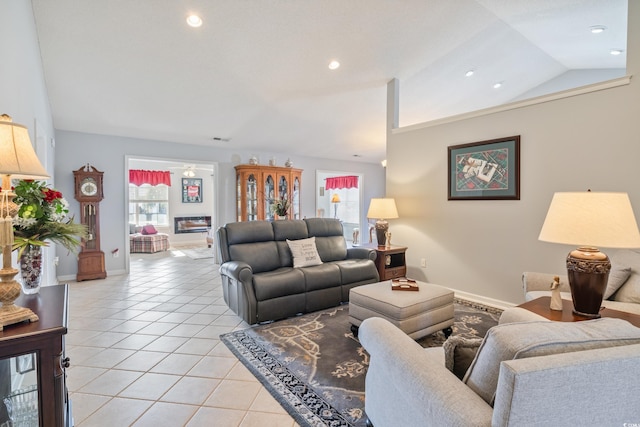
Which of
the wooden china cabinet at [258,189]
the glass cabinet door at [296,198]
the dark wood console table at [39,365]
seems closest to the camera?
the dark wood console table at [39,365]

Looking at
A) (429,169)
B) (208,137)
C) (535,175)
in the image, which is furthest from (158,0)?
(535,175)

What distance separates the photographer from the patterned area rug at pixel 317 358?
6.09 ft

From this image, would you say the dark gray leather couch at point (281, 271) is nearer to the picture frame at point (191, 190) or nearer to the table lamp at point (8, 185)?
the table lamp at point (8, 185)

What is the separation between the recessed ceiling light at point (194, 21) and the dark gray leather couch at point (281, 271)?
6.93ft

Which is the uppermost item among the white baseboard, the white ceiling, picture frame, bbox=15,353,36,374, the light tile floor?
the white ceiling

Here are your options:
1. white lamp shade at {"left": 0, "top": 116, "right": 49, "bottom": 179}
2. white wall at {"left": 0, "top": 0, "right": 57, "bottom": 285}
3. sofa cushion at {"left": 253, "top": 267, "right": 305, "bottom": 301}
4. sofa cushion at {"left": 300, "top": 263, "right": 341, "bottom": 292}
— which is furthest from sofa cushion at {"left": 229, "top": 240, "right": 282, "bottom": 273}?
white lamp shade at {"left": 0, "top": 116, "right": 49, "bottom": 179}

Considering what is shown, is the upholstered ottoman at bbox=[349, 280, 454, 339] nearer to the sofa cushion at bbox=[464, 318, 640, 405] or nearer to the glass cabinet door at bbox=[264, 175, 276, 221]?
the sofa cushion at bbox=[464, 318, 640, 405]

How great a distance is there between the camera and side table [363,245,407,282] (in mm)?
4117

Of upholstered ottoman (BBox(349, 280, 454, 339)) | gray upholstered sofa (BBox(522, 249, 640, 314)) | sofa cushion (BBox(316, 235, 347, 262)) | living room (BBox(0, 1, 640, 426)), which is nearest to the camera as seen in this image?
gray upholstered sofa (BBox(522, 249, 640, 314))

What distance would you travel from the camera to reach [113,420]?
177cm

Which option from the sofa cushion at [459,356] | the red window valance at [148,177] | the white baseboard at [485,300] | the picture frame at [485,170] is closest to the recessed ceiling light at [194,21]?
the picture frame at [485,170]

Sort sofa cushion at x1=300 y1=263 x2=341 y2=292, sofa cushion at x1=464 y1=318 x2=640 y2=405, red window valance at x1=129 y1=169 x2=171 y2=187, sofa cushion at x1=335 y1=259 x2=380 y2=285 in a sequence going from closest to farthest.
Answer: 1. sofa cushion at x1=464 y1=318 x2=640 y2=405
2. sofa cushion at x1=300 y1=263 x2=341 y2=292
3. sofa cushion at x1=335 y1=259 x2=380 y2=285
4. red window valance at x1=129 y1=169 x2=171 y2=187

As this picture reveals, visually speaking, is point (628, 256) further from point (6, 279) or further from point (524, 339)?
point (6, 279)

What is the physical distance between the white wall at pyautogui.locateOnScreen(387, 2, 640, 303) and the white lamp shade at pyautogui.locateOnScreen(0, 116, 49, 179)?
3949mm
